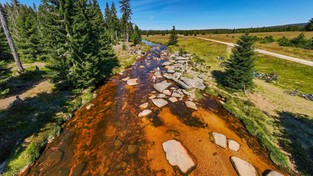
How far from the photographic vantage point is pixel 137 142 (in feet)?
34.4

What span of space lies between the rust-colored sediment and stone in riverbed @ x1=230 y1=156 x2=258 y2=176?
30 cm

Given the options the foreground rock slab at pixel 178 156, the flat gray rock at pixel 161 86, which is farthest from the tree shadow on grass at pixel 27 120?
the flat gray rock at pixel 161 86

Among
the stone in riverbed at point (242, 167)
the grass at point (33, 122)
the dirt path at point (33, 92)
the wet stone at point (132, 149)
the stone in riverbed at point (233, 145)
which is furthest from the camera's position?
the dirt path at point (33, 92)

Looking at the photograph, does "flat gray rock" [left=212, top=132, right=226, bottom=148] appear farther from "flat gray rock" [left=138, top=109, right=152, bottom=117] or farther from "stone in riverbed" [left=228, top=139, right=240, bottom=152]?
"flat gray rock" [left=138, top=109, right=152, bottom=117]

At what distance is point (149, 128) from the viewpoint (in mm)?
11945

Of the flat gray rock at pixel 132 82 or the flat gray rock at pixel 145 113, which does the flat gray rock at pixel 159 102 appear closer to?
the flat gray rock at pixel 145 113

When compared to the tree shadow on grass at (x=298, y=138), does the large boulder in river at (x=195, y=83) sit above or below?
above

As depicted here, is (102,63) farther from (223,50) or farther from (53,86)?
(223,50)

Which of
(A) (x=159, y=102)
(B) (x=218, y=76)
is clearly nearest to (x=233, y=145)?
(A) (x=159, y=102)

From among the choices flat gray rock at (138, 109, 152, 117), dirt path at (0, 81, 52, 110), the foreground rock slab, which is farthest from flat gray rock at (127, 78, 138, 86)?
the foreground rock slab

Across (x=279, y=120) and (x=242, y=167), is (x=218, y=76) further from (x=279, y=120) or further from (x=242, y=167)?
(x=242, y=167)

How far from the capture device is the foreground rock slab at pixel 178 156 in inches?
339

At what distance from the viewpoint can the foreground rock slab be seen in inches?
339

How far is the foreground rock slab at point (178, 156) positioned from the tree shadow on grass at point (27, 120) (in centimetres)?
882
